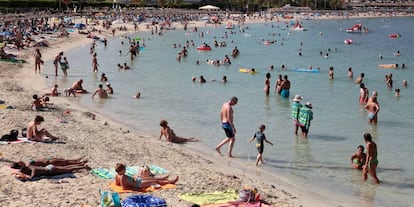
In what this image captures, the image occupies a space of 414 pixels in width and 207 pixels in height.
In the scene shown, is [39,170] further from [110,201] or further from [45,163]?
[110,201]

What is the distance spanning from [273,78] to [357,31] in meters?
59.0

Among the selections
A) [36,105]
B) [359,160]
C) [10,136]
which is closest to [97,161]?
[10,136]

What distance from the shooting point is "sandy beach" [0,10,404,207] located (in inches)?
337

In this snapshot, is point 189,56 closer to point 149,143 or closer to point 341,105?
point 341,105

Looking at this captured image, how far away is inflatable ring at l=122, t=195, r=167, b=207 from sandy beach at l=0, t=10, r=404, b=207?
54 cm

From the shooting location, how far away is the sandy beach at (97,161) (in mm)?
8555

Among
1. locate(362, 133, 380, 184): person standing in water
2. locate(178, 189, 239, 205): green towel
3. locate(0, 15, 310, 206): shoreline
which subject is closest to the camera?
locate(0, 15, 310, 206): shoreline

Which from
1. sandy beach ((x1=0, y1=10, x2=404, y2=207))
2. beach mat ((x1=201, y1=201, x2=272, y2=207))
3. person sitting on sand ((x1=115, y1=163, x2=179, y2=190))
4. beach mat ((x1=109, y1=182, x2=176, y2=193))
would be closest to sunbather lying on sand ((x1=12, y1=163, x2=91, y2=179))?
sandy beach ((x1=0, y1=10, x2=404, y2=207))

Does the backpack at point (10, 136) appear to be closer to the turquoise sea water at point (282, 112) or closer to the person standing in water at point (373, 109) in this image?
the turquoise sea water at point (282, 112)

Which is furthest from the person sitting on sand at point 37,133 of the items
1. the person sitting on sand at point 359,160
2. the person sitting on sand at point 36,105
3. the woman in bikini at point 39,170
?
the person sitting on sand at point 359,160

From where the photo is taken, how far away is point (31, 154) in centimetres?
1082

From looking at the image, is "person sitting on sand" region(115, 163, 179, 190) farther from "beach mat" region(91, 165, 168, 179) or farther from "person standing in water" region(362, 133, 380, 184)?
"person standing in water" region(362, 133, 380, 184)

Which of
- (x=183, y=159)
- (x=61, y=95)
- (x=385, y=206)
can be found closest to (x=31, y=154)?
(x=183, y=159)

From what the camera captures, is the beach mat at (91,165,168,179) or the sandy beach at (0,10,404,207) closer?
the sandy beach at (0,10,404,207)
